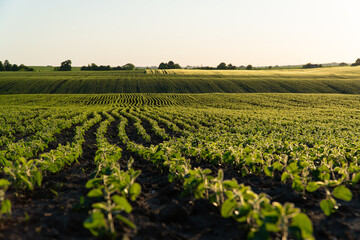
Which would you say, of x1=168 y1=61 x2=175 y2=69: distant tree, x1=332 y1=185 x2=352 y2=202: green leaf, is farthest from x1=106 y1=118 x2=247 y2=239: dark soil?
x1=168 y1=61 x2=175 y2=69: distant tree

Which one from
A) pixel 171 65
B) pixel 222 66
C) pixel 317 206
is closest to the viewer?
pixel 317 206

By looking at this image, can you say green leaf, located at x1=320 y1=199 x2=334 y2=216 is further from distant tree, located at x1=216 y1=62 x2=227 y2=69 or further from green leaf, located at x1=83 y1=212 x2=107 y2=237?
distant tree, located at x1=216 y1=62 x2=227 y2=69

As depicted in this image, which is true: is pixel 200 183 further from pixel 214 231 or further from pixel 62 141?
pixel 62 141

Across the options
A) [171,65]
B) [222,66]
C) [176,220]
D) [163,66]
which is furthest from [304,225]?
[222,66]

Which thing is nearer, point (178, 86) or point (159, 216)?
point (159, 216)

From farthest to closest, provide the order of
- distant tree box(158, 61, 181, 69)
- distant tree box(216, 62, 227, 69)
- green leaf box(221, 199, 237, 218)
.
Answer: distant tree box(216, 62, 227, 69) → distant tree box(158, 61, 181, 69) → green leaf box(221, 199, 237, 218)

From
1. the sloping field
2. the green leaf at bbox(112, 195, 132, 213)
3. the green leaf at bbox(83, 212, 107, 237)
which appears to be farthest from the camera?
the sloping field

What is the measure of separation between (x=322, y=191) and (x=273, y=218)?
9.60 feet

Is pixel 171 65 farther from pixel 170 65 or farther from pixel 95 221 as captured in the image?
pixel 95 221

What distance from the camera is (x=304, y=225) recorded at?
2.45 m

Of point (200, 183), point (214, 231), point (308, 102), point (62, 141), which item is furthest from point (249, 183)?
point (308, 102)

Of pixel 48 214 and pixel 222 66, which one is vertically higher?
pixel 222 66

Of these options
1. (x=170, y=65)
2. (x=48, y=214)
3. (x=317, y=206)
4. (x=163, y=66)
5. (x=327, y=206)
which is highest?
(x=170, y=65)

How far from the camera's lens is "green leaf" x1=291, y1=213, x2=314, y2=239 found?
7.87 feet
